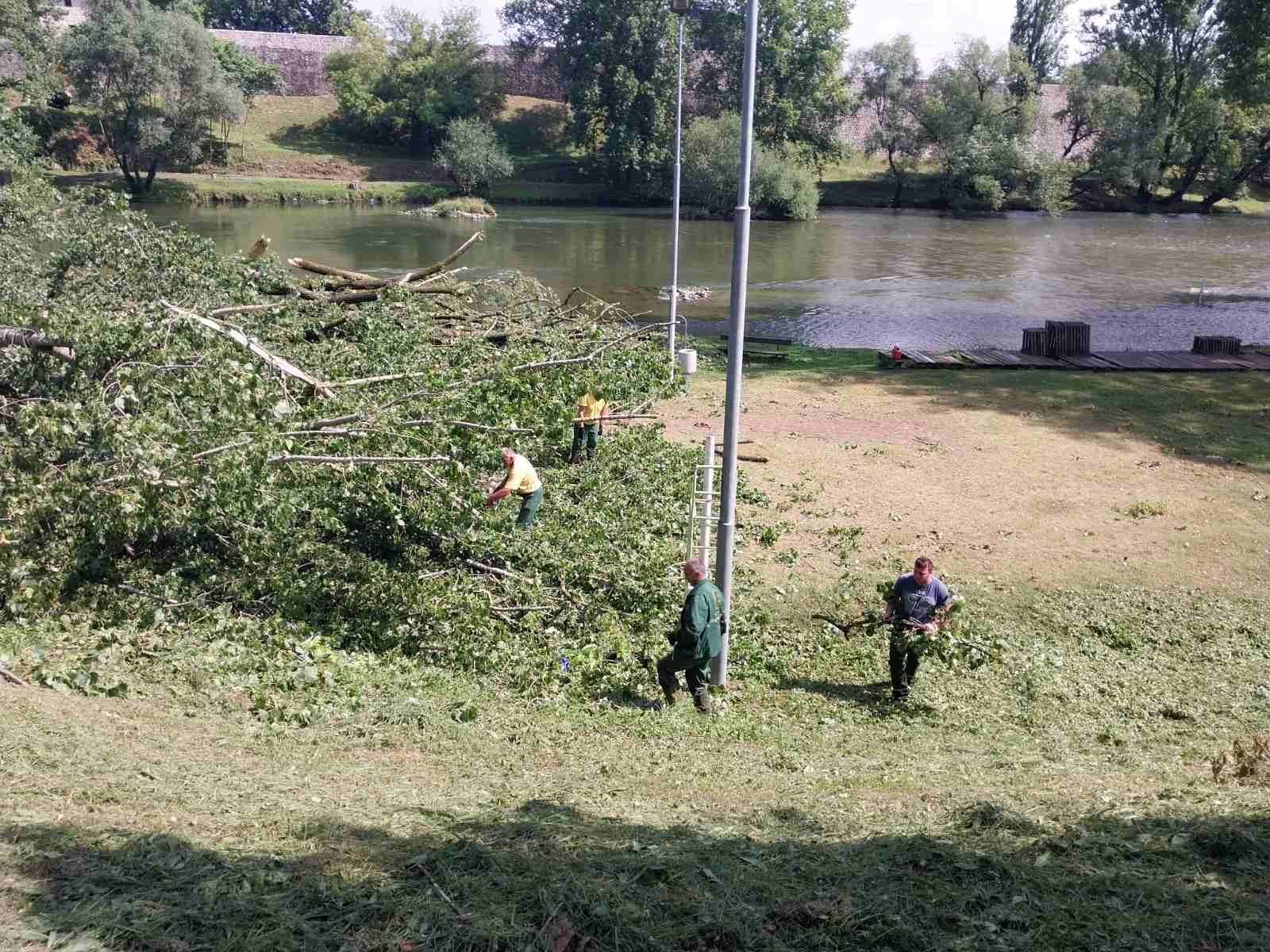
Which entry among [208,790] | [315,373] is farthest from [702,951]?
[315,373]

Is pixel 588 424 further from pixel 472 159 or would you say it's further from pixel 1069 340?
pixel 472 159

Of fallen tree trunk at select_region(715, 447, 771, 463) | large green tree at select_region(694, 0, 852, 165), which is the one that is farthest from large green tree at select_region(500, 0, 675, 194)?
fallen tree trunk at select_region(715, 447, 771, 463)

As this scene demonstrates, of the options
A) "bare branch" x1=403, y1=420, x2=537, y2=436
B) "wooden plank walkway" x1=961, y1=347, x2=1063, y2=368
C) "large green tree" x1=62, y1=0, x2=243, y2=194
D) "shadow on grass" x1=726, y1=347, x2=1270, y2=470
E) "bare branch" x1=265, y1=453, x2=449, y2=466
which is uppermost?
"large green tree" x1=62, y1=0, x2=243, y2=194

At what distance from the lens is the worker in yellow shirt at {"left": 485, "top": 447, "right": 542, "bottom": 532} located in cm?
1136

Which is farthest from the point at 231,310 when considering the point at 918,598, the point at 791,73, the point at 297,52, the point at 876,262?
the point at 297,52

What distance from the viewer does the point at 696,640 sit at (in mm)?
8828

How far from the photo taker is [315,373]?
1391 cm

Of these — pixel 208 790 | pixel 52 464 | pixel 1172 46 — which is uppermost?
pixel 1172 46

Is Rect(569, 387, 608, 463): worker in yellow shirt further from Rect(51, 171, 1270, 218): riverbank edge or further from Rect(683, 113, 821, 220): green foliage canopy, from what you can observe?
Rect(51, 171, 1270, 218): riverbank edge

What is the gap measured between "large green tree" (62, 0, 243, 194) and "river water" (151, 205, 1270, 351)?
517 cm

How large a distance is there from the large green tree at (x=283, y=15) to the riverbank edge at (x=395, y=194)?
46.8m

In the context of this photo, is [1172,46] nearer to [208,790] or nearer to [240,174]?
[240,174]

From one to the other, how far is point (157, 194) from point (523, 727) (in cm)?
6056

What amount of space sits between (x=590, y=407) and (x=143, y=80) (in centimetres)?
5620
